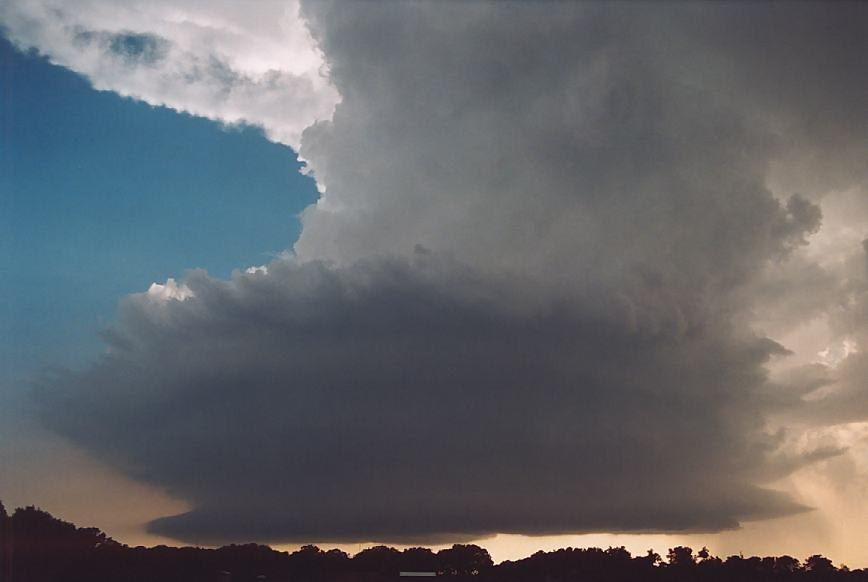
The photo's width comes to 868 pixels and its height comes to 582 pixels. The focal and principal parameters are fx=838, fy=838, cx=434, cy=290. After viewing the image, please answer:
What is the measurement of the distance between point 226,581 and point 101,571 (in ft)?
215

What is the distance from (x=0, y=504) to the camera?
13000 centimetres

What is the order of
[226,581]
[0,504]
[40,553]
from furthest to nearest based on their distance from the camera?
1. [40,553]
2. [226,581]
3. [0,504]

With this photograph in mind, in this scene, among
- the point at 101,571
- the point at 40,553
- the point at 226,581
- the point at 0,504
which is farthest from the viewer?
the point at 101,571

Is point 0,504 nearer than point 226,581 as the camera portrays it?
Yes

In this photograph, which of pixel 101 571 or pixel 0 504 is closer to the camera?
pixel 0 504

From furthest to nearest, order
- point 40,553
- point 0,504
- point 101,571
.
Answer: point 101,571
point 40,553
point 0,504

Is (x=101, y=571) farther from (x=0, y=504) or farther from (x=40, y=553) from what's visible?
(x=0, y=504)

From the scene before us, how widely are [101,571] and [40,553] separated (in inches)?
864

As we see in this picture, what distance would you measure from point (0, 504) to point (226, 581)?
40968 millimetres

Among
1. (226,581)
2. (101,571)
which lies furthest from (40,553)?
(226,581)

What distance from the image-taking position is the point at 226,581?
150 metres

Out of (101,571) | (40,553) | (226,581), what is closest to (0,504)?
(226,581)

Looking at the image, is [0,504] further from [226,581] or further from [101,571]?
[101,571]

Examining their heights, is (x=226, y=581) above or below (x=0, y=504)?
below
